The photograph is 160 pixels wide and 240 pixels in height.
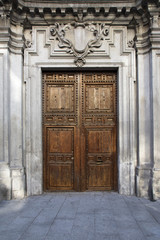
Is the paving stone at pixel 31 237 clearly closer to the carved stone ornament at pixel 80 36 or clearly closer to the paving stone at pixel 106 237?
the paving stone at pixel 106 237

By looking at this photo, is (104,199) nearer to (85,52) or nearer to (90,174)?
(90,174)

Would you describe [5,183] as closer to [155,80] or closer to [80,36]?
[80,36]

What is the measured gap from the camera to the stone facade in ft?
17.2

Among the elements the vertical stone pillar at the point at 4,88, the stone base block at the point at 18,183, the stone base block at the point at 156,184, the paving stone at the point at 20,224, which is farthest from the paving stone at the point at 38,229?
the stone base block at the point at 156,184

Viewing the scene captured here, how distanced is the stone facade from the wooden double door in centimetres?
28

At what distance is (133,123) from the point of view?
18.2 feet

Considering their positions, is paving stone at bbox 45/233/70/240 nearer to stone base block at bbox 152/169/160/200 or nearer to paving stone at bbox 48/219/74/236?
paving stone at bbox 48/219/74/236

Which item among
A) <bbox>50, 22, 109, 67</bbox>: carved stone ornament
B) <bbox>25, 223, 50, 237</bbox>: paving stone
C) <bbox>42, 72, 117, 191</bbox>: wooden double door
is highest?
<bbox>50, 22, 109, 67</bbox>: carved stone ornament

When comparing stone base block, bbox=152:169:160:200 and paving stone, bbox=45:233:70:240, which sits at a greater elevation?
stone base block, bbox=152:169:160:200

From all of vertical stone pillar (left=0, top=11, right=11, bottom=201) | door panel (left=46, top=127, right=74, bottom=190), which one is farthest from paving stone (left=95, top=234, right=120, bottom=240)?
vertical stone pillar (left=0, top=11, right=11, bottom=201)

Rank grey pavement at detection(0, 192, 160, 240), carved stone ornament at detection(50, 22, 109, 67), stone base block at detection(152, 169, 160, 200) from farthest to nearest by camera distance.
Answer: carved stone ornament at detection(50, 22, 109, 67)
stone base block at detection(152, 169, 160, 200)
grey pavement at detection(0, 192, 160, 240)

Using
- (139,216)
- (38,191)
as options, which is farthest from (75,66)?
(139,216)

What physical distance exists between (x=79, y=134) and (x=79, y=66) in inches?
77.0

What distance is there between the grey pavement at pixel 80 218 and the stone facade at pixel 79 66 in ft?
1.94
